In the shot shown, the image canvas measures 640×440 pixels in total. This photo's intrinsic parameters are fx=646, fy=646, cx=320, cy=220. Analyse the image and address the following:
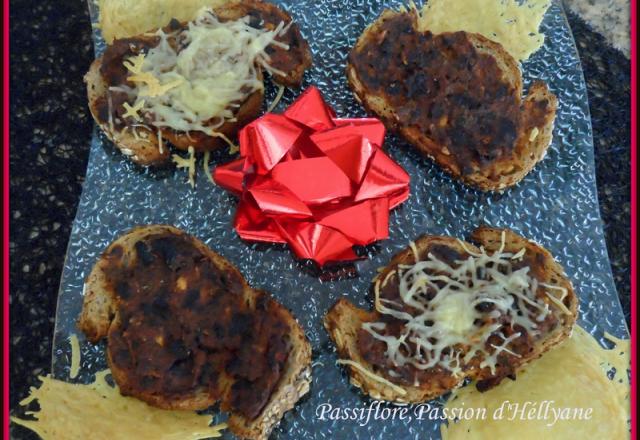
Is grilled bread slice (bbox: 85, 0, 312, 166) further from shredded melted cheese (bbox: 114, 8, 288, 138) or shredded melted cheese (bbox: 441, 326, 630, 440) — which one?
shredded melted cheese (bbox: 441, 326, 630, 440)

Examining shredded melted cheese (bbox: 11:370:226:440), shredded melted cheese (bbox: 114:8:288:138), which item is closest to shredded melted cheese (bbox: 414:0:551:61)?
shredded melted cheese (bbox: 114:8:288:138)

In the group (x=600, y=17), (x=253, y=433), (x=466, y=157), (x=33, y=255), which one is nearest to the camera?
(x=253, y=433)

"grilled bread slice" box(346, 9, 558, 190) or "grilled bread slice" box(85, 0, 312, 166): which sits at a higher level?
"grilled bread slice" box(346, 9, 558, 190)

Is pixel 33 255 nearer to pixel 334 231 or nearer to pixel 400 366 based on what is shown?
pixel 334 231

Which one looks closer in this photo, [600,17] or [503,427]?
[503,427]

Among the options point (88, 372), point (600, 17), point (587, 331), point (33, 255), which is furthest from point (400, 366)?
point (600, 17)

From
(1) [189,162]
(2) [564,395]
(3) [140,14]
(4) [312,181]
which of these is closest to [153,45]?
(3) [140,14]

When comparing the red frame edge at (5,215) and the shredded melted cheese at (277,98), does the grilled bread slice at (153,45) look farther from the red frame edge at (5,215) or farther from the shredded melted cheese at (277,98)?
the red frame edge at (5,215)
